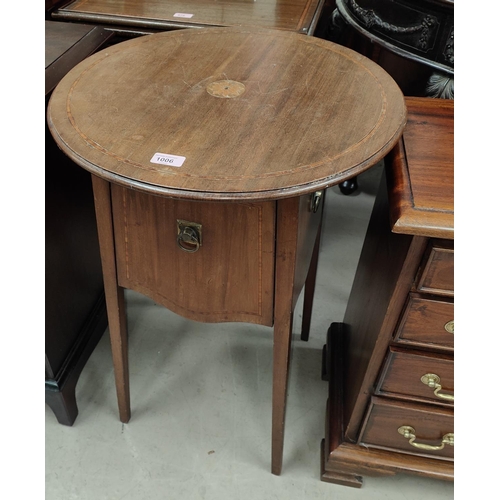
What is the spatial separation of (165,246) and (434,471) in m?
0.77

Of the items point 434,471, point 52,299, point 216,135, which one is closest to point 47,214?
point 52,299

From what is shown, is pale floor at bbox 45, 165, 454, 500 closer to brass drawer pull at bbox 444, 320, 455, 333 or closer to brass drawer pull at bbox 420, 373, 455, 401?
brass drawer pull at bbox 420, 373, 455, 401

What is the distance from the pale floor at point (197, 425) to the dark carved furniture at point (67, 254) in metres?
0.10

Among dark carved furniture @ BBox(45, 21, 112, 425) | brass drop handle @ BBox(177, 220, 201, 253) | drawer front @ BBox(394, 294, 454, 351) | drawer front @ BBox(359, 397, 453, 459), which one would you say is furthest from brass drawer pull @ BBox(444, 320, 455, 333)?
dark carved furniture @ BBox(45, 21, 112, 425)

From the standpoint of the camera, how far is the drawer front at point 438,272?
2.51 feet

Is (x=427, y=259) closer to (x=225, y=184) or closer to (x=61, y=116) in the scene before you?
(x=225, y=184)

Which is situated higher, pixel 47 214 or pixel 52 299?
pixel 47 214

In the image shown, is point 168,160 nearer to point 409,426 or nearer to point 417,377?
point 417,377

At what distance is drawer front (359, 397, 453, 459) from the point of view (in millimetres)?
1024

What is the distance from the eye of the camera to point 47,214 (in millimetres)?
1074

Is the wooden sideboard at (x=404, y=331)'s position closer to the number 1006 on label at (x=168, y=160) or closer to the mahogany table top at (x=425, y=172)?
the mahogany table top at (x=425, y=172)

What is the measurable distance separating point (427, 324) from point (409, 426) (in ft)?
0.98

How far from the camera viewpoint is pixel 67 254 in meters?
1.20

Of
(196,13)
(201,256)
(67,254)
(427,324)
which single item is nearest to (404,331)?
(427,324)
